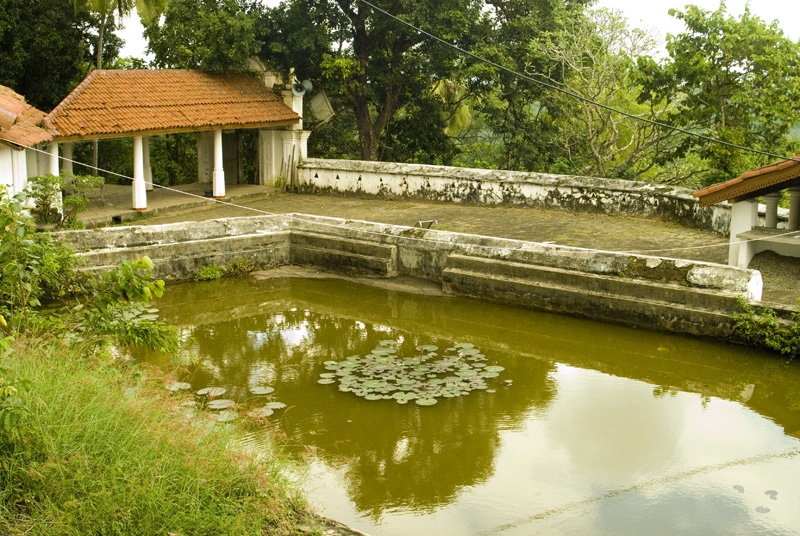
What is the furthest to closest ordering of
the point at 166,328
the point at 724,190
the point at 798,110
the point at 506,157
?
the point at 506,157 < the point at 798,110 < the point at 724,190 < the point at 166,328

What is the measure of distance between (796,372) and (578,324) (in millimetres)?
2654

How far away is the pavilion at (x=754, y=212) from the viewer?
10609 mm

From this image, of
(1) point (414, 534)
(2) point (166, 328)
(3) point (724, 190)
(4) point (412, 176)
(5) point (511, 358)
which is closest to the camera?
(1) point (414, 534)

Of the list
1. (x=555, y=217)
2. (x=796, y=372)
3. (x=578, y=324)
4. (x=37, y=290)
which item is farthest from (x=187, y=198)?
(x=796, y=372)

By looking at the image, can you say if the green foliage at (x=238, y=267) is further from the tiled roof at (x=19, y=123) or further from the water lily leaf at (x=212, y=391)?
the water lily leaf at (x=212, y=391)

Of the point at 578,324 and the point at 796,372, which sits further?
the point at 578,324

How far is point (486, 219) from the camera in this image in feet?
49.4

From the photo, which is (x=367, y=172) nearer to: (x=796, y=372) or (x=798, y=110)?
(x=798, y=110)

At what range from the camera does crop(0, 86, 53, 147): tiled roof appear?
40.0 feet

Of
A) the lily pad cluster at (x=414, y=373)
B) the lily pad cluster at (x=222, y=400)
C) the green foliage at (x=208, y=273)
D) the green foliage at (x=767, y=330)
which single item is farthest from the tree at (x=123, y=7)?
the green foliage at (x=767, y=330)

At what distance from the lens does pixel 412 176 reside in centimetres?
1706

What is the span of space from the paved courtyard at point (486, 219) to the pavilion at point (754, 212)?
0.20 meters

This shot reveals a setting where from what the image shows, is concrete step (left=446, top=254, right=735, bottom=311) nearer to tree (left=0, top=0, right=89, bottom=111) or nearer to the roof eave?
the roof eave

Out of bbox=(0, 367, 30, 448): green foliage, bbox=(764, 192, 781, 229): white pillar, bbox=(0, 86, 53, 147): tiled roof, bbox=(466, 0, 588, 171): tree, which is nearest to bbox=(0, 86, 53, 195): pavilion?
bbox=(0, 86, 53, 147): tiled roof
